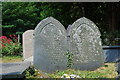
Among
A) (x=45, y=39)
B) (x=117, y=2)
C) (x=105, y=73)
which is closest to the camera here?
(x=105, y=73)

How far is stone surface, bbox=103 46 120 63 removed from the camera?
331 inches

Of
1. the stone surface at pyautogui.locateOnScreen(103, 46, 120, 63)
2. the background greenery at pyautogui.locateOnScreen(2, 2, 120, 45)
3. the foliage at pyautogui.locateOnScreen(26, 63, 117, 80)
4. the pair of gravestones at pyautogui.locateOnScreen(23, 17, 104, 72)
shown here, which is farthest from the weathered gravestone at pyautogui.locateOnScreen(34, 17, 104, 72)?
the background greenery at pyautogui.locateOnScreen(2, 2, 120, 45)

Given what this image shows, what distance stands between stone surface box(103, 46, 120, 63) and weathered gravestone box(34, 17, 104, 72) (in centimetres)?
158

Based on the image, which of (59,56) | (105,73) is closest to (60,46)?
(59,56)

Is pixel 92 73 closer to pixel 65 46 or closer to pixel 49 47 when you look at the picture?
pixel 65 46

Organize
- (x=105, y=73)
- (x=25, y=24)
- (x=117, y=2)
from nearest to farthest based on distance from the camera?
(x=105, y=73) < (x=117, y=2) < (x=25, y=24)

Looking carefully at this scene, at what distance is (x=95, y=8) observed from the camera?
1759 cm

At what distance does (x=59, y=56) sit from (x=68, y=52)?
38 cm

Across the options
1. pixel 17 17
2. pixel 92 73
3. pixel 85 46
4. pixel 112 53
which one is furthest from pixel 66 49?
pixel 17 17

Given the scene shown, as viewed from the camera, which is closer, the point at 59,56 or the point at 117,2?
the point at 59,56

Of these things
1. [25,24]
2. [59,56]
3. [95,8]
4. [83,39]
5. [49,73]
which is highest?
[95,8]

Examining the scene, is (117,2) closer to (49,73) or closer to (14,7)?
(14,7)

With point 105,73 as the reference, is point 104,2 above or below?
above

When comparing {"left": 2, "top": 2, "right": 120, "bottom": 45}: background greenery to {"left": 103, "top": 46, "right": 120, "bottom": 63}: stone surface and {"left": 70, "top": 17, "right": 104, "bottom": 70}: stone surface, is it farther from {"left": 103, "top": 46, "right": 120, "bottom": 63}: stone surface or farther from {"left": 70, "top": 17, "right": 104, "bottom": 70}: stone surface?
{"left": 70, "top": 17, "right": 104, "bottom": 70}: stone surface
